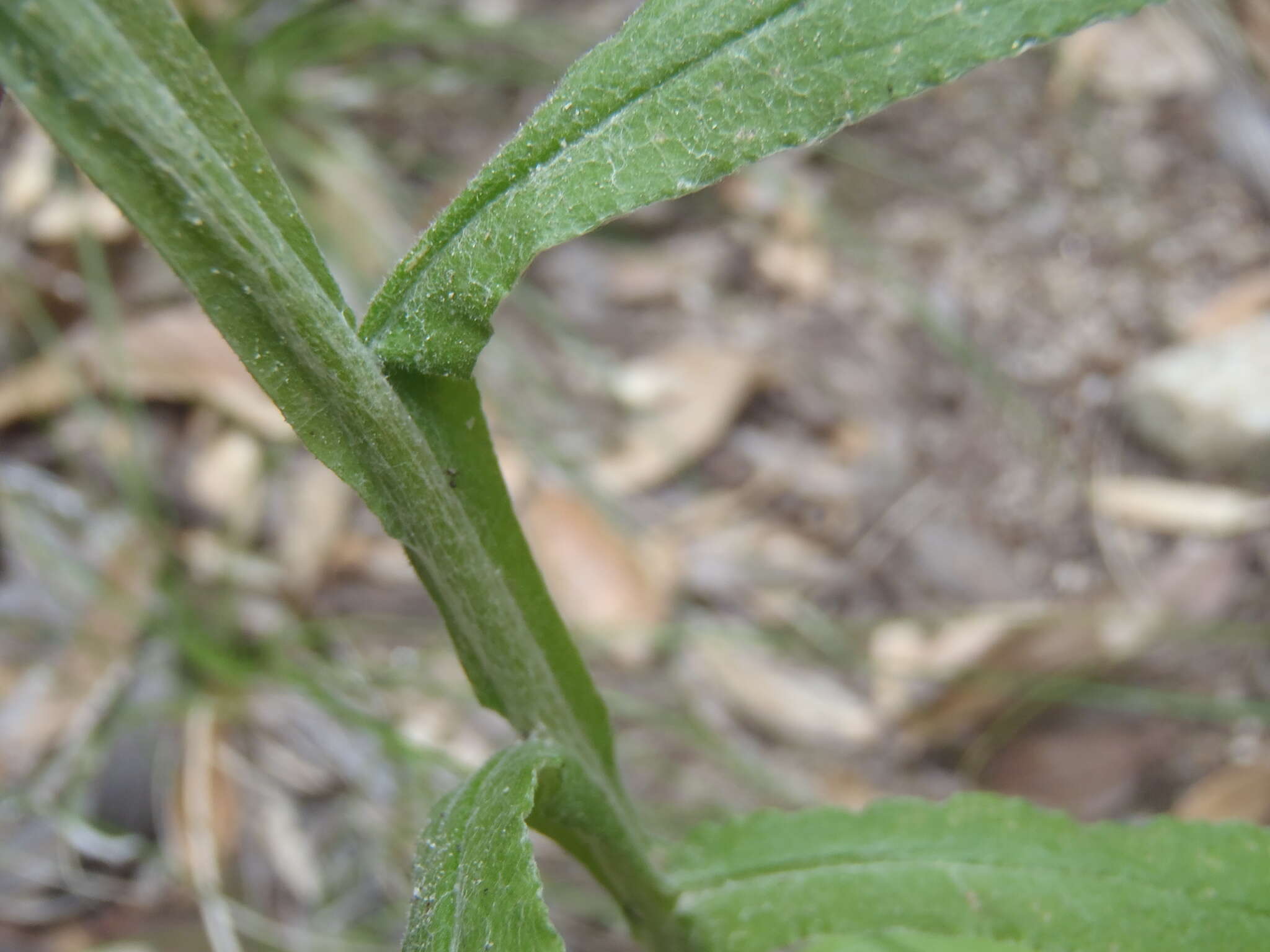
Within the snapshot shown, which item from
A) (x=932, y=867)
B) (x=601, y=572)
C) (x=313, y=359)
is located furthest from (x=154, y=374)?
(x=932, y=867)

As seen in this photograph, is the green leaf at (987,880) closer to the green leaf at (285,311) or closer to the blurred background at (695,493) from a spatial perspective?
the green leaf at (285,311)

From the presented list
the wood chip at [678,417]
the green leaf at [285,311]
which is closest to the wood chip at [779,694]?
the wood chip at [678,417]

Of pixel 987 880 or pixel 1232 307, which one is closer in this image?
pixel 987 880

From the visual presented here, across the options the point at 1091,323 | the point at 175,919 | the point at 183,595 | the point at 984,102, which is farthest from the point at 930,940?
the point at 984,102

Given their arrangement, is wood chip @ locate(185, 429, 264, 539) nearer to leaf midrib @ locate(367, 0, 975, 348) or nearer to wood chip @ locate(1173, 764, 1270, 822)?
leaf midrib @ locate(367, 0, 975, 348)

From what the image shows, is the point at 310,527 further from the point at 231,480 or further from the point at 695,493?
the point at 695,493

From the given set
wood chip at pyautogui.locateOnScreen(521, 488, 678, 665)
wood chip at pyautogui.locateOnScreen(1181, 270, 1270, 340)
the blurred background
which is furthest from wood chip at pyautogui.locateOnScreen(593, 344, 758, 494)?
wood chip at pyautogui.locateOnScreen(1181, 270, 1270, 340)
